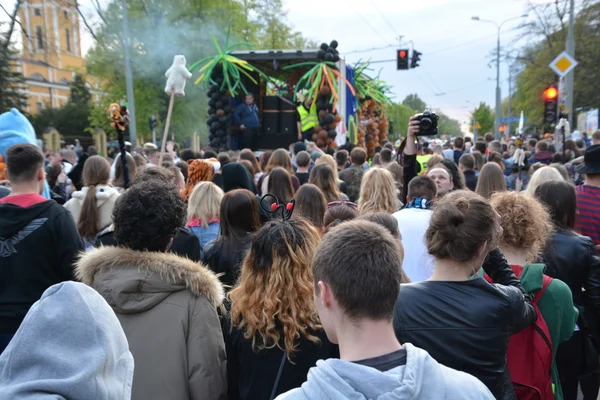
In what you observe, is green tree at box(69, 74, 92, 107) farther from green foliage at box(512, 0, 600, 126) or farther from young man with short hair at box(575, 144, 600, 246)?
young man with short hair at box(575, 144, 600, 246)

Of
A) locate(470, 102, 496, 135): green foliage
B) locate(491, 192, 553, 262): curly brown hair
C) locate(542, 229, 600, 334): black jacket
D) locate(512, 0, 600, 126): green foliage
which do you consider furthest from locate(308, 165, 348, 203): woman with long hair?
locate(470, 102, 496, 135): green foliage

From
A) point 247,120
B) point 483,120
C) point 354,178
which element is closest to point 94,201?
point 354,178

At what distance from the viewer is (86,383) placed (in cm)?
135

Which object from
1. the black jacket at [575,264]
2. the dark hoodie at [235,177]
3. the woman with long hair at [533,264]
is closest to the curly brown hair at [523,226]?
the woman with long hair at [533,264]

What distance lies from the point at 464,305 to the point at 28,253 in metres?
2.65

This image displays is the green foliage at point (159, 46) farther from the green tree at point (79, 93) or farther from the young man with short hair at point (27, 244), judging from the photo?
the young man with short hair at point (27, 244)

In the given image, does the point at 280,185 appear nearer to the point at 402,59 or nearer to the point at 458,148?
the point at 458,148

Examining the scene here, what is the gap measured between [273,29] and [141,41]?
46.8 feet

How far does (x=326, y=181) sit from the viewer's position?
6070 mm

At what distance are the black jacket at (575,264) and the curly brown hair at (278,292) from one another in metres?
1.70

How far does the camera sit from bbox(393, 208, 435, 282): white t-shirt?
12.3ft

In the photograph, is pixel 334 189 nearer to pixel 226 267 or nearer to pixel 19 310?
pixel 226 267

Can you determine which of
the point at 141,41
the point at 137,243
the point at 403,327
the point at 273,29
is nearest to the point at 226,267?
the point at 137,243

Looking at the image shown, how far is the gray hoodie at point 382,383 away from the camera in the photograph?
51.6 inches
